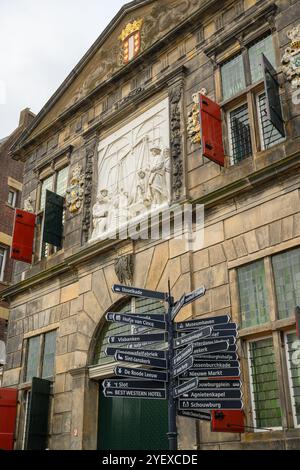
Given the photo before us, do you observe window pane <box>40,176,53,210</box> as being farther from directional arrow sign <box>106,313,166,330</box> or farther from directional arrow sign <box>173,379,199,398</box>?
directional arrow sign <box>173,379,199,398</box>

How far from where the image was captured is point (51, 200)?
14203mm

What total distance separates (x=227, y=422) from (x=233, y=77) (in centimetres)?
667

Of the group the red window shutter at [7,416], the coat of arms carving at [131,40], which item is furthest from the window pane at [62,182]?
the red window shutter at [7,416]

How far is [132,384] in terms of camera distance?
657cm

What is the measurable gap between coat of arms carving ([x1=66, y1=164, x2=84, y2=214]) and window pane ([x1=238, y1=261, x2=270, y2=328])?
5.60m

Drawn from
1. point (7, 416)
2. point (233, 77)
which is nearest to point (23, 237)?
point (7, 416)

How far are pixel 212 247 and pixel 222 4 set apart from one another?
5441mm

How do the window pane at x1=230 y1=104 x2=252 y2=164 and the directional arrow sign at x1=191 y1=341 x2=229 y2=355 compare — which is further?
the window pane at x1=230 y1=104 x2=252 y2=164

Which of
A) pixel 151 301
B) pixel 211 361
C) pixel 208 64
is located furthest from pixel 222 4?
pixel 211 361

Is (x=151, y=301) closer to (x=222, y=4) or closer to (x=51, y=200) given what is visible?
(x=51, y=200)

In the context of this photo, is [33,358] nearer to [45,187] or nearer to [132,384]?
[45,187]

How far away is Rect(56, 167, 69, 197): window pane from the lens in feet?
48.6

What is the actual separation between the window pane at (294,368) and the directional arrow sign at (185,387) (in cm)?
253

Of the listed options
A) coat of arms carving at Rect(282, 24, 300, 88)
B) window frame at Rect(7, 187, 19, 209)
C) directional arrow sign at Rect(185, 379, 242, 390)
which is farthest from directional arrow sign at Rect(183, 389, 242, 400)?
window frame at Rect(7, 187, 19, 209)
